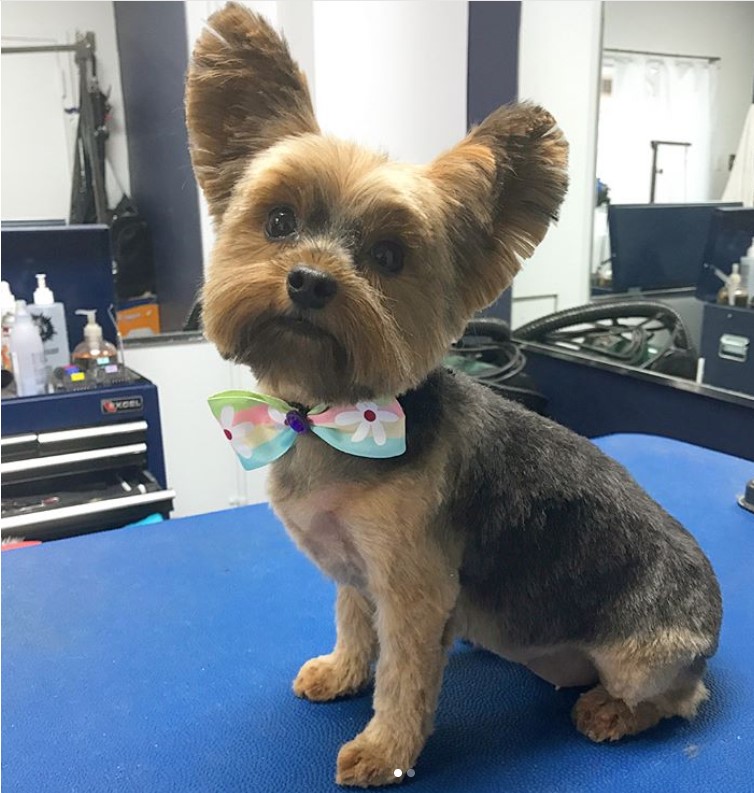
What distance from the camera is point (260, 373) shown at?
803 millimetres

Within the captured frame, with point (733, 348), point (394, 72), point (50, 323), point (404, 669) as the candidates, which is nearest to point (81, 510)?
point (50, 323)

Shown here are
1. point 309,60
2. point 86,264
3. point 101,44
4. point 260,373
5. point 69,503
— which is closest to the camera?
point 260,373

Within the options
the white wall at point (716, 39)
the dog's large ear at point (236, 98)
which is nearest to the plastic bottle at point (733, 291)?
the white wall at point (716, 39)

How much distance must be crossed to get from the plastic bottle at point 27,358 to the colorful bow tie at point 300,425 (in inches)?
44.1

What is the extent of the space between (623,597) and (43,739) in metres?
0.70

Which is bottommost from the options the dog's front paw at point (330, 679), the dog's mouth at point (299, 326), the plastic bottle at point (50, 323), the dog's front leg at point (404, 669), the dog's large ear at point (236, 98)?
the dog's front paw at point (330, 679)

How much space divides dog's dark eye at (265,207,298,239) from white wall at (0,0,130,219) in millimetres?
2964

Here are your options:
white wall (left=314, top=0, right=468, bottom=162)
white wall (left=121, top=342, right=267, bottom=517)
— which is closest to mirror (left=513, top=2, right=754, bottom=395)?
white wall (left=314, top=0, right=468, bottom=162)

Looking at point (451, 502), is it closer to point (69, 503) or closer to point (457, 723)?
point (457, 723)

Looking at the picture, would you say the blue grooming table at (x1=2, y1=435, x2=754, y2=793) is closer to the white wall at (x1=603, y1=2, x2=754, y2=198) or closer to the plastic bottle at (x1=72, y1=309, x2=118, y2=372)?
the plastic bottle at (x1=72, y1=309, x2=118, y2=372)

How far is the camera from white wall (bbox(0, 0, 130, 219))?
3279mm

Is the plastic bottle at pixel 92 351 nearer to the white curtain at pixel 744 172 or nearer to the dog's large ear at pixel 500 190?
the dog's large ear at pixel 500 190

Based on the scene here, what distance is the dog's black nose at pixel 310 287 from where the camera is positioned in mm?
700

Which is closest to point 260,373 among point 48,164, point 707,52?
point 707,52
